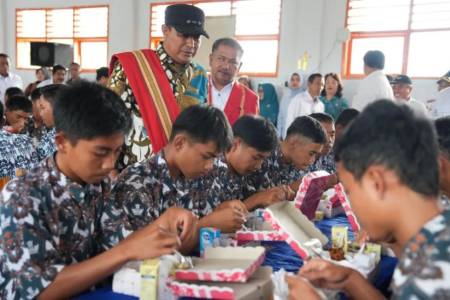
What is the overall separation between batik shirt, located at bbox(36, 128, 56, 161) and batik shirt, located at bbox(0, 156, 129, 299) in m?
2.28

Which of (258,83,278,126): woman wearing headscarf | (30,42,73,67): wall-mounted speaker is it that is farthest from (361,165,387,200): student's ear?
(30,42,73,67): wall-mounted speaker

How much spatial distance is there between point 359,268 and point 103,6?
8.05 m

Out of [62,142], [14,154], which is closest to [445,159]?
[62,142]

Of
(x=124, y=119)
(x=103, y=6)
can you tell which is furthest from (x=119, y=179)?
(x=103, y=6)

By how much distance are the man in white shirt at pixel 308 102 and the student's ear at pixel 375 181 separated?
4.26 m

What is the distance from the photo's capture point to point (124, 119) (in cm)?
127

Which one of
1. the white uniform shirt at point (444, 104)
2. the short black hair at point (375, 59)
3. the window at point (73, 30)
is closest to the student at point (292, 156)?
the short black hair at point (375, 59)

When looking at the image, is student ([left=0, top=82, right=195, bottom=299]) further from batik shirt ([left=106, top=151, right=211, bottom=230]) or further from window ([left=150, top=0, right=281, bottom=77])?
window ([left=150, top=0, right=281, bottom=77])

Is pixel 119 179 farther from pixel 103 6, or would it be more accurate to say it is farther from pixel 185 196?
pixel 103 6

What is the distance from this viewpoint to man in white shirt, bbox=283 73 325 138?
16.9 feet

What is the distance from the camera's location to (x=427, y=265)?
0.77 metres

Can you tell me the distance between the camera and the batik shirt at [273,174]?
233cm

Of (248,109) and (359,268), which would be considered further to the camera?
(248,109)

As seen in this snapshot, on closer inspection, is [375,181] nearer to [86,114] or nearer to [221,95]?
[86,114]
